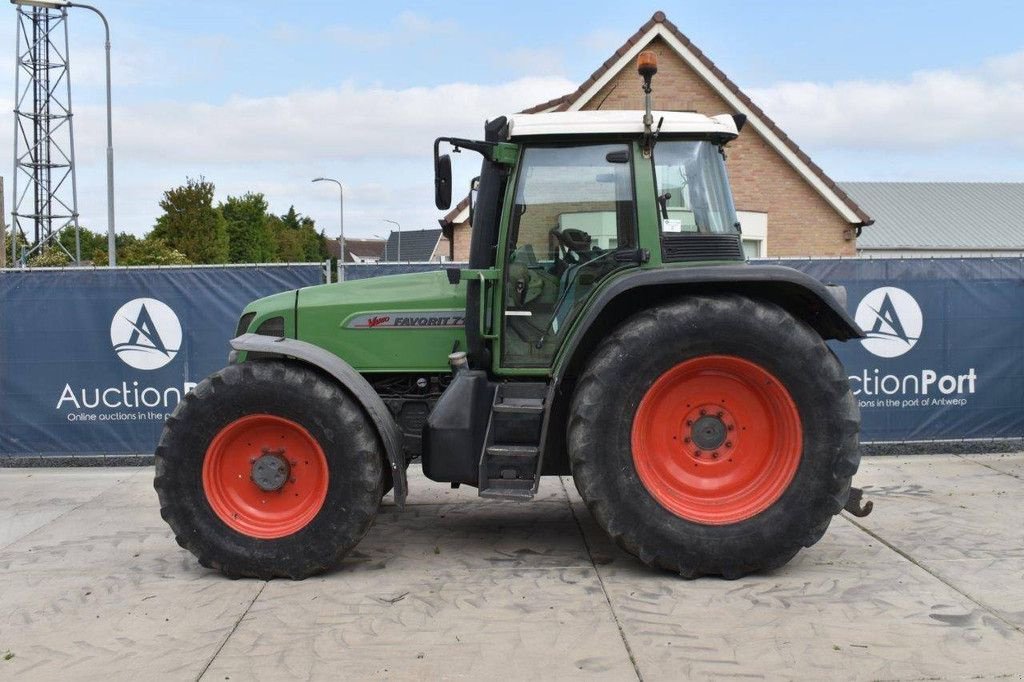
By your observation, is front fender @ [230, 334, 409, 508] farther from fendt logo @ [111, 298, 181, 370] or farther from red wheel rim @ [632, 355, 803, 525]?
fendt logo @ [111, 298, 181, 370]

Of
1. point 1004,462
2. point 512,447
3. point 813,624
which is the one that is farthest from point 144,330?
point 1004,462

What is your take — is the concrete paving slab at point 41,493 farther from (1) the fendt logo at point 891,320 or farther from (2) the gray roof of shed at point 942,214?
(2) the gray roof of shed at point 942,214

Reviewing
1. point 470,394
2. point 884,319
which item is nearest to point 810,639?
point 470,394

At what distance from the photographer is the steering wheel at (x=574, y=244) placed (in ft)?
18.4

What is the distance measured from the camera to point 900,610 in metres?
4.91

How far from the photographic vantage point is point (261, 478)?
5.59 metres

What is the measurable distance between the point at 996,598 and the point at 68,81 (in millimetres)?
37683

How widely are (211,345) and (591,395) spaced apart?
204 inches

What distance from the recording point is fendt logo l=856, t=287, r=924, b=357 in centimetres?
926

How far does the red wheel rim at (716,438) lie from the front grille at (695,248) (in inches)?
24.1

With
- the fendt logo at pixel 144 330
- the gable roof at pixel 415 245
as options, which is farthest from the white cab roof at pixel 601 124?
the gable roof at pixel 415 245

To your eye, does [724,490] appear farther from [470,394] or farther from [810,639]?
[470,394]

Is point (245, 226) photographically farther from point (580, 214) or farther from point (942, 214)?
point (580, 214)

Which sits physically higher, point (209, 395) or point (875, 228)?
point (875, 228)
